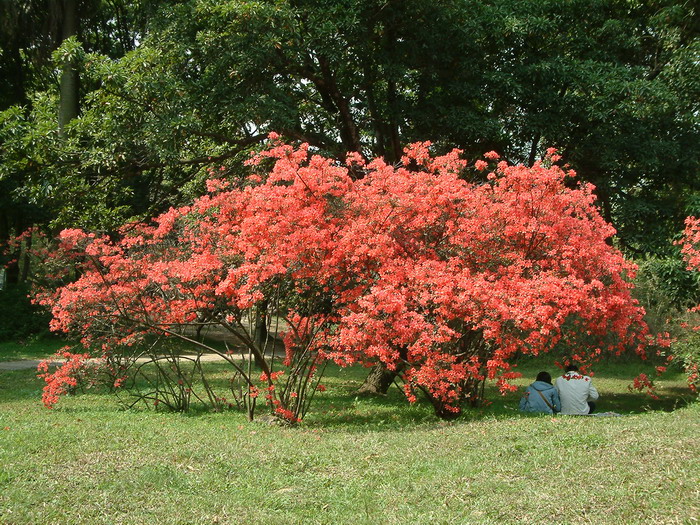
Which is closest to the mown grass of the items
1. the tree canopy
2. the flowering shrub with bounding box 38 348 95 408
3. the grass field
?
the tree canopy

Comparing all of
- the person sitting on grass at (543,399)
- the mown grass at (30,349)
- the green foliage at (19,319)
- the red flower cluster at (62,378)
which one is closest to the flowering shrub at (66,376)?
the red flower cluster at (62,378)

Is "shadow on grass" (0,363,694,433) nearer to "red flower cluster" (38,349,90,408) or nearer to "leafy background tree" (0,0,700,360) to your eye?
"red flower cluster" (38,349,90,408)

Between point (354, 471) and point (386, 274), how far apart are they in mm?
2479

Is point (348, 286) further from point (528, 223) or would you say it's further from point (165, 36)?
point (165, 36)

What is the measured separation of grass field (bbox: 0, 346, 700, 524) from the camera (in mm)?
4051

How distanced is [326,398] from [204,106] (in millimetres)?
5249

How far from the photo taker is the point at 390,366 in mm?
6484

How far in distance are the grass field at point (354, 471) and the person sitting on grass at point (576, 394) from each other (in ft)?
2.44

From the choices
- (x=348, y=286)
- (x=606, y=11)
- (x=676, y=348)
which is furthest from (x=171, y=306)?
(x=606, y=11)

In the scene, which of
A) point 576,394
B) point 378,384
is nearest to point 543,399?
point 576,394

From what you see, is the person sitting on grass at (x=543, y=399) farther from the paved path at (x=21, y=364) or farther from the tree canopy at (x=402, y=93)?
the paved path at (x=21, y=364)

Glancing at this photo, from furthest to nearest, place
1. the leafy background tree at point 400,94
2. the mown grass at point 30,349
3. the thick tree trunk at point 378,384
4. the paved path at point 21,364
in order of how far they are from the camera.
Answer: the mown grass at point 30,349 → the paved path at point 21,364 → the thick tree trunk at point 378,384 → the leafy background tree at point 400,94

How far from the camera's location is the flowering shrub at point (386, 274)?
21.9 ft

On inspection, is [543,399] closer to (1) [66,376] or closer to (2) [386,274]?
(2) [386,274]
